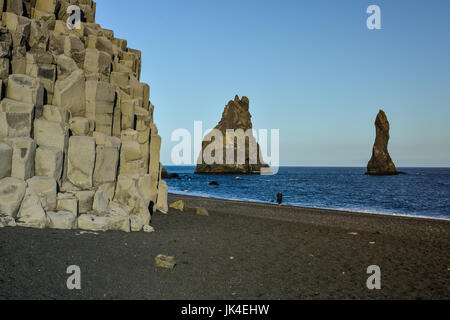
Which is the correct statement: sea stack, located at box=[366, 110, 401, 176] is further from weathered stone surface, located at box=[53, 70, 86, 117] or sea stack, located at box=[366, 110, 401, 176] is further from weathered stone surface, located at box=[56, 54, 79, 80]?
weathered stone surface, located at box=[56, 54, 79, 80]

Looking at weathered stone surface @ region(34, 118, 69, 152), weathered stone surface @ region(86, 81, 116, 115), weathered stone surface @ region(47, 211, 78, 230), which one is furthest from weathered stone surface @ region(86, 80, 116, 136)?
weathered stone surface @ region(47, 211, 78, 230)

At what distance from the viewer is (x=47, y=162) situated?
12203mm

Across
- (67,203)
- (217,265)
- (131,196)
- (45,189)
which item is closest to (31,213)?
(45,189)

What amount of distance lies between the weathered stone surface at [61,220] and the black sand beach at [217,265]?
500 millimetres

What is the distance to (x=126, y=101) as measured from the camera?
17.0m

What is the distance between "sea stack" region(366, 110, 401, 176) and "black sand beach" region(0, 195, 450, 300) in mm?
130549

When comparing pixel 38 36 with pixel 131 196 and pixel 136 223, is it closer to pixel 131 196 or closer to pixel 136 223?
pixel 131 196

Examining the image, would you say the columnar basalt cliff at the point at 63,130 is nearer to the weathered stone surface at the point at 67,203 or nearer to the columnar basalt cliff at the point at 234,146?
the weathered stone surface at the point at 67,203

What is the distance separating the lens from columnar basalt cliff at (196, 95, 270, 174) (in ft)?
435

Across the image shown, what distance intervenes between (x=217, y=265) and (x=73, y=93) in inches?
379

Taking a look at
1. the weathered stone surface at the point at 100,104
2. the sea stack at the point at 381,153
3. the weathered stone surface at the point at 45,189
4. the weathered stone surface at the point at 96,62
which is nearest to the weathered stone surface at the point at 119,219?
the weathered stone surface at the point at 45,189
